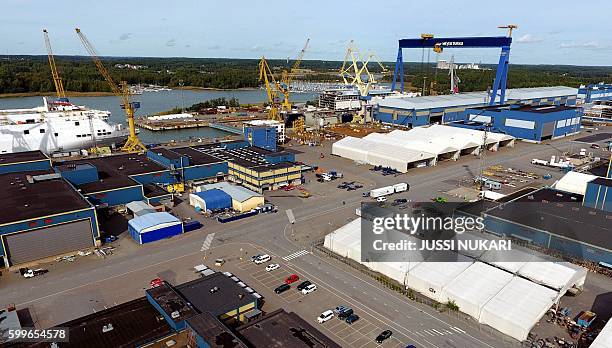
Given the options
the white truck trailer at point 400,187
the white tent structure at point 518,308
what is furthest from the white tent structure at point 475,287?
the white truck trailer at point 400,187

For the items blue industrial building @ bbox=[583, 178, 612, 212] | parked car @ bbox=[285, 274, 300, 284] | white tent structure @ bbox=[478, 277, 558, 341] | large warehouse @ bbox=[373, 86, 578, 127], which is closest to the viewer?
white tent structure @ bbox=[478, 277, 558, 341]

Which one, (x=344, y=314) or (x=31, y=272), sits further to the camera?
(x=31, y=272)

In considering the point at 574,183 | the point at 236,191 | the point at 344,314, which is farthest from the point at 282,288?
the point at 574,183

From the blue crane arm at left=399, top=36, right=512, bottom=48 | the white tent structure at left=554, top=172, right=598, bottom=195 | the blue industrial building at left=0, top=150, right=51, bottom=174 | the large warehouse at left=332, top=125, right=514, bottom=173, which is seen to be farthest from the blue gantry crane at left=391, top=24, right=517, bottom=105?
the blue industrial building at left=0, top=150, right=51, bottom=174

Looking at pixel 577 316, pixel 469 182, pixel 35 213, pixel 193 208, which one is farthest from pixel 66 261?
pixel 469 182

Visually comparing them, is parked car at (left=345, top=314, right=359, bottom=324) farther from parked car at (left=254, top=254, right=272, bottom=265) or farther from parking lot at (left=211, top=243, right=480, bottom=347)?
parked car at (left=254, top=254, right=272, bottom=265)

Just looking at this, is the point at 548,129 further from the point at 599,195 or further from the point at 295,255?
the point at 295,255

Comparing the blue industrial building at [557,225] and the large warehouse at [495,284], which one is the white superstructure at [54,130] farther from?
the blue industrial building at [557,225]
